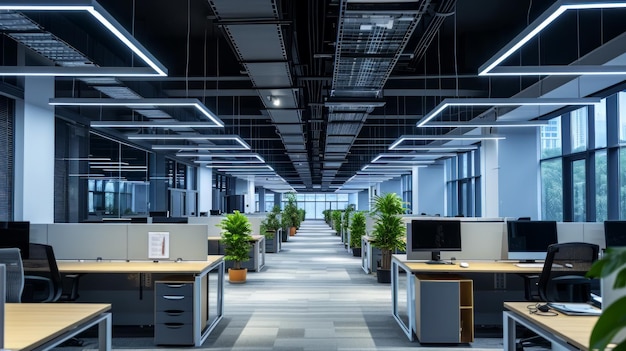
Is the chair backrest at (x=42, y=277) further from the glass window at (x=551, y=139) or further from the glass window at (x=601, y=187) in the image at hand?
the glass window at (x=551, y=139)

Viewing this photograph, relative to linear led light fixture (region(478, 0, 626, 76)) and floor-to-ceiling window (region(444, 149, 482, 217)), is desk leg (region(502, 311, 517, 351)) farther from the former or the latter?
floor-to-ceiling window (region(444, 149, 482, 217))

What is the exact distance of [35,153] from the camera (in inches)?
273

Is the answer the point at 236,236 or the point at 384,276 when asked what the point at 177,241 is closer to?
the point at 236,236

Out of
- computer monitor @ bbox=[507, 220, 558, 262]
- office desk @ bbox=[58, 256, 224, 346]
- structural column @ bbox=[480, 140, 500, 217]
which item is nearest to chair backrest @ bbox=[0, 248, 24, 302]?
office desk @ bbox=[58, 256, 224, 346]

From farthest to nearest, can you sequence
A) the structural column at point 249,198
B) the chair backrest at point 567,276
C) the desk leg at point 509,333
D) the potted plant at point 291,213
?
the structural column at point 249,198 → the potted plant at point 291,213 → the chair backrest at point 567,276 → the desk leg at point 509,333

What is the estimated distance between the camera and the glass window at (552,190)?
36.1 feet

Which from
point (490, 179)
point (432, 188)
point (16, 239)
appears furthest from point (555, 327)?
point (432, 188)

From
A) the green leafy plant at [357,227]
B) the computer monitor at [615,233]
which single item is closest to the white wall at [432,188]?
the green leafy plant at [357,227]

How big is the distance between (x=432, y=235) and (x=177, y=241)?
268 cm

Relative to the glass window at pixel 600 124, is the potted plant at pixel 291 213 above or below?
below

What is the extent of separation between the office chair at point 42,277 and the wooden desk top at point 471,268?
10.7 ft

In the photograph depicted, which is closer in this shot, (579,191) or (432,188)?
(579,191)

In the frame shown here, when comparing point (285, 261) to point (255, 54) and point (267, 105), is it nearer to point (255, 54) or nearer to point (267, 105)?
point (267, 105)

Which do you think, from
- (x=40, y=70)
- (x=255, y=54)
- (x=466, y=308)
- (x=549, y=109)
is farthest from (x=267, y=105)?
(x=549, y=109)
